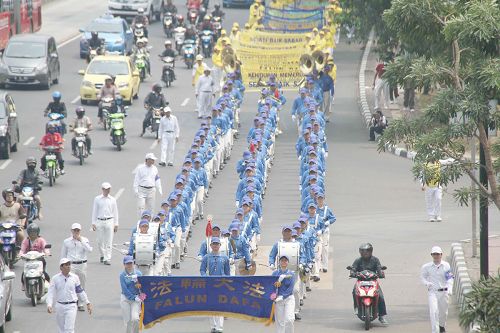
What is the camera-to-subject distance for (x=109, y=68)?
48656 millimetres

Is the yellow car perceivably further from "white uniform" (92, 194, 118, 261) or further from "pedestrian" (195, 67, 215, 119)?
"white uniform" (92, 194, 118, 261)

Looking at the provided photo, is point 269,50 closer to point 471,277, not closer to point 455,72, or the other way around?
point 471,277

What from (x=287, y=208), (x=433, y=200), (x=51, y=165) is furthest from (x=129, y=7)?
(x=433, y=200)

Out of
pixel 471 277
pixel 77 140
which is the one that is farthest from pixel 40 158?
pixel 471 277

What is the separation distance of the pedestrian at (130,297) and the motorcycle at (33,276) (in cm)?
277

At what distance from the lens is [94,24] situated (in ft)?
194

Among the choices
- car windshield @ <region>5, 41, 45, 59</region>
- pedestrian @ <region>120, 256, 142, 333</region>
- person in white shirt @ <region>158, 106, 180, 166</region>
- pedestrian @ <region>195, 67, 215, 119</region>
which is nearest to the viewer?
pedestrian @ <region>120, 256, 142, 333</region>

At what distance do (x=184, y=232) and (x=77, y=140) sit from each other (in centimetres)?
965

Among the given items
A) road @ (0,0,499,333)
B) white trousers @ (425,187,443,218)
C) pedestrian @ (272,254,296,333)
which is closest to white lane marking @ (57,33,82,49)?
road @ (0,0,499,333)

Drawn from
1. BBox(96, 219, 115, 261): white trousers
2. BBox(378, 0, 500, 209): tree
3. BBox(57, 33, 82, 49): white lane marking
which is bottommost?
BBox(96, 219, 115, 261): white trousers

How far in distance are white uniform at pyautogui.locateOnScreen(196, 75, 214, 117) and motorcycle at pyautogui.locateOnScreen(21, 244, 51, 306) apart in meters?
19.0

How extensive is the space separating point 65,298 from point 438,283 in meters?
5.65

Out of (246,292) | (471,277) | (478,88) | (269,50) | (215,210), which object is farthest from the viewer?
(269,50)

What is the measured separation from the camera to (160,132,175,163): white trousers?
1555 inches
